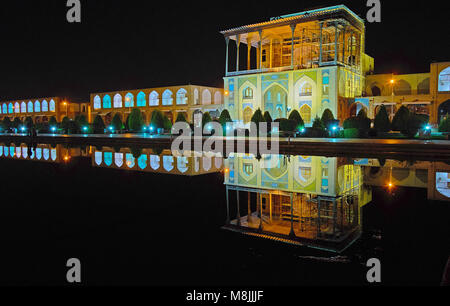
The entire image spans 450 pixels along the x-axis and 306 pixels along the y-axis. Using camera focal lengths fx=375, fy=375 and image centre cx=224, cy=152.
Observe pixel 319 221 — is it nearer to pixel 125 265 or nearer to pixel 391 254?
pixel 391 254

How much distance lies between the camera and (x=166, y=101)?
37719 mm

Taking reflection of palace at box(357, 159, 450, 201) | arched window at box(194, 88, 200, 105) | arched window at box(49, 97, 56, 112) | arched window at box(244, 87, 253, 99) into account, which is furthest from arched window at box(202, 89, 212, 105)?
reflection of palace at box(357, 159, 450, 201)

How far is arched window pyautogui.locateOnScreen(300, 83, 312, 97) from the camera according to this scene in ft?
80.8

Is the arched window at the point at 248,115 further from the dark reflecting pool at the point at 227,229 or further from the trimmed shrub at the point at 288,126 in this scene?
the dark reflecting pool at the point at 227,229

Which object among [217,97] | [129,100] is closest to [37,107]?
[129,100]

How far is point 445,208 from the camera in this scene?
A: 16.6 ft

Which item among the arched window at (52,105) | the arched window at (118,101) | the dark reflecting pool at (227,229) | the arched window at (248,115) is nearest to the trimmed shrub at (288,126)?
the arched window at (248,115)

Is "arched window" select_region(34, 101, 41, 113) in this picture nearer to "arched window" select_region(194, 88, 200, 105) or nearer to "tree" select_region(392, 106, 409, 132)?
"arched window" select_region(194, 88, 200, 105)

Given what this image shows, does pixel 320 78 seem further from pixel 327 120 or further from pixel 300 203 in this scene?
pixel 300 203

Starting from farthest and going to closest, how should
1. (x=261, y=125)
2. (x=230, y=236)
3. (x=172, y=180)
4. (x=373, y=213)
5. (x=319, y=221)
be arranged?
(x=261, y=125)
(x=172, y=180)
(x=373, y=213)
(x=319, y=221)
(x=230, y=236)

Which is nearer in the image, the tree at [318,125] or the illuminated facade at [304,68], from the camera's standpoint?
the tree at [318,125]

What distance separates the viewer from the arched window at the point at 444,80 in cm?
2353

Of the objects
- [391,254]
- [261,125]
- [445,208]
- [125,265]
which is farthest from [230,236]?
[261,125]
